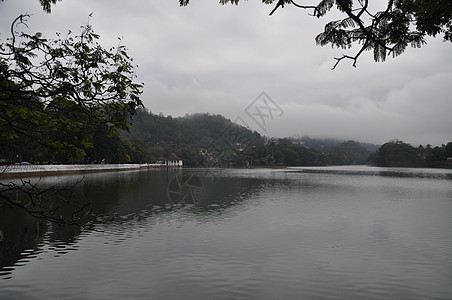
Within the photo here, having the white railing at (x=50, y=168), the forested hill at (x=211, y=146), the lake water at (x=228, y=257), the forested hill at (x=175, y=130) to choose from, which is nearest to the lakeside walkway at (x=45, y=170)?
the white railing at (x=50, y=168)

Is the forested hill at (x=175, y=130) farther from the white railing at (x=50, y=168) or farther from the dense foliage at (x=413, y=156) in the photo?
the white railing at (x=50, y=168)

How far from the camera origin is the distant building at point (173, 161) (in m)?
121

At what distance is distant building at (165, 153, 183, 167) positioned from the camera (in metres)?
121

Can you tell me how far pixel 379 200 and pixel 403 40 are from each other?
62.0ft

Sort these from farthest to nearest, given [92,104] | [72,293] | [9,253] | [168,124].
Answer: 1. [168,124]
2. [9,253]
3. [72,293]
4. [92,104]

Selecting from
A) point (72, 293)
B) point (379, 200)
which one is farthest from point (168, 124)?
point (72, 293)

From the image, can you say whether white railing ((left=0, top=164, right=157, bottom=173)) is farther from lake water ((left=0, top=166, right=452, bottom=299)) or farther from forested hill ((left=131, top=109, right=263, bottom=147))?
forested hill ((left=131, top=109, right=263, bottom=147))

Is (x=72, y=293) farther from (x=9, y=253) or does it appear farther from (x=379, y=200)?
(x=379, y=200)

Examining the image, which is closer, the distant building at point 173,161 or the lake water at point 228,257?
the lake water at point 228,257

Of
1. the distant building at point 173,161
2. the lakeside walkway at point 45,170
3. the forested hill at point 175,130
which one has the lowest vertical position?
the lakeside walkway at point 45,170

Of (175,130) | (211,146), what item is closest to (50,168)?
(211,146)

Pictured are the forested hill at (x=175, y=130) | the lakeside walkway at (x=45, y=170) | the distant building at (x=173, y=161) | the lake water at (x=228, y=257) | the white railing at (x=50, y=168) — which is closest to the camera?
the lake water at (x=228, y=257)

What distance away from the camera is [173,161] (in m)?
123

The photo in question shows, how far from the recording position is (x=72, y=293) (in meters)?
6.02
